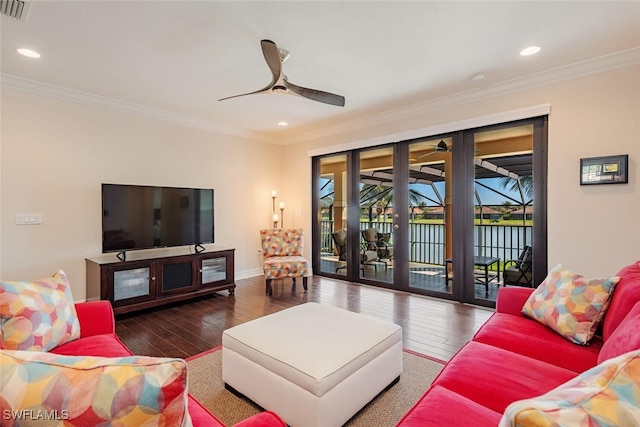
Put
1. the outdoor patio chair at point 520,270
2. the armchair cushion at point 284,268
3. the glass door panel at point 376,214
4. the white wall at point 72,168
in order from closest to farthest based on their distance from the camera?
the white wall at point 72,168 < the outdoor patio chair at point 520,270 < the armchair cushion at point 284,268 < the glass door panel at point 376,214

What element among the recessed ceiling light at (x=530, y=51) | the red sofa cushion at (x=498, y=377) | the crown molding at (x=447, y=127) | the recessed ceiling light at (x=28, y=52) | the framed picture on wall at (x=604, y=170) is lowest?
the red sofa cushion at (x=498, y=377)

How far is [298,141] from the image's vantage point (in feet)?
19.5

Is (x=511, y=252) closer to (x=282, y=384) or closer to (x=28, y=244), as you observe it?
(x=282, y=384)

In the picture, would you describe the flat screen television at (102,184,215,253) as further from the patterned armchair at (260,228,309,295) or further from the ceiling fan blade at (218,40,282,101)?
the ceiling fan blade at (218,40,282,101)

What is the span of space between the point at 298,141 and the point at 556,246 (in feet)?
14.1

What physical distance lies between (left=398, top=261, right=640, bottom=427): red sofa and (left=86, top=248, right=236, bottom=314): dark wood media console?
Result: 343cm

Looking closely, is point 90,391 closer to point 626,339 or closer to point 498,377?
point 498,377

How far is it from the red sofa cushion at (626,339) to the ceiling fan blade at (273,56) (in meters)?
2.67

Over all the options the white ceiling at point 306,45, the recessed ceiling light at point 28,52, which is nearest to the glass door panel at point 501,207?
the white ceiling at point 306,45

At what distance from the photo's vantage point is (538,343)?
5.81 feet

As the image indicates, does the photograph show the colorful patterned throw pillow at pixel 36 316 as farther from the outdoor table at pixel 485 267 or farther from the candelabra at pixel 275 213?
the candelabra at pixel 275 213

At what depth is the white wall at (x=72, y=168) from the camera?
11.1ft

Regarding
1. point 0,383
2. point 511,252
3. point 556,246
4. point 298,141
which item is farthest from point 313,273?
point 0,383

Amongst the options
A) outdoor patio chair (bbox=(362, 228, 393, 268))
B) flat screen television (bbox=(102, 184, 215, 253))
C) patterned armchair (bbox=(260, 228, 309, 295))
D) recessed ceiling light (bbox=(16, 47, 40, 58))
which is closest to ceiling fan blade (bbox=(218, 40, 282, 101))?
recessed ceiling light (bbox=(16, 47, 40, 58))
